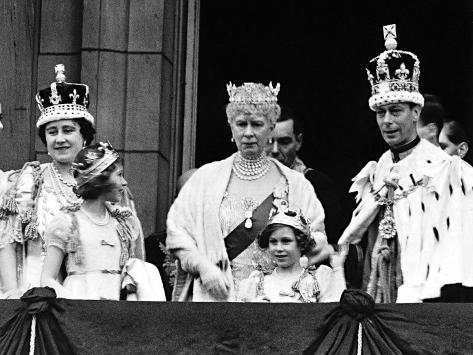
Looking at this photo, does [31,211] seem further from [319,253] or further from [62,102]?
[319,253]

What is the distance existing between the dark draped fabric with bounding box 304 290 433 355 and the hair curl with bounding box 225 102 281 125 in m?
2.11

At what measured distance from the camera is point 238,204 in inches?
499

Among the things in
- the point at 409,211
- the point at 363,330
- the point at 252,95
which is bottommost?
the point at 363,330

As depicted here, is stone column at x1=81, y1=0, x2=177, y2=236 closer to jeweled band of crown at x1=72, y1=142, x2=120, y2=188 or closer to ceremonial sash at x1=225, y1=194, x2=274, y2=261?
ceremonial sash at x1=225, y1=194, x2=274, y2=261

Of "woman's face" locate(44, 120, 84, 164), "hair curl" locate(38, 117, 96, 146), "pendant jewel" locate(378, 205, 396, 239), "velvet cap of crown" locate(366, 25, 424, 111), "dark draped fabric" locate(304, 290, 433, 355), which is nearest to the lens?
"dark draped fabric" locate(304, 290, 433, 355)

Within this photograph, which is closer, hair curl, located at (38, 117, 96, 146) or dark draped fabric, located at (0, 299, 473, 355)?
dark draped fabric, located at (0, 299, 473, 355)

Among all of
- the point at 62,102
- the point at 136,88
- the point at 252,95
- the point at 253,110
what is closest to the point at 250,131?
the point at 253,110

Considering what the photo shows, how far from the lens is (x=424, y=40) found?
1648cm

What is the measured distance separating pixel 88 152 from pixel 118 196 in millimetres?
310

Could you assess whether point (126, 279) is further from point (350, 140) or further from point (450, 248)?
point (350, 140)

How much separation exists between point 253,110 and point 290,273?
3.48ft

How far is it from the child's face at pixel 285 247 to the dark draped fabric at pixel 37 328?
169 centimetres

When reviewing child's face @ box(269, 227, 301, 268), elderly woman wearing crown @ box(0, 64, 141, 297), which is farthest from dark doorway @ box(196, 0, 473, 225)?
child's face @ box(269, 227, 301, 268)

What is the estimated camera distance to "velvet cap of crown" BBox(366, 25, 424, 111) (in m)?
12.6
